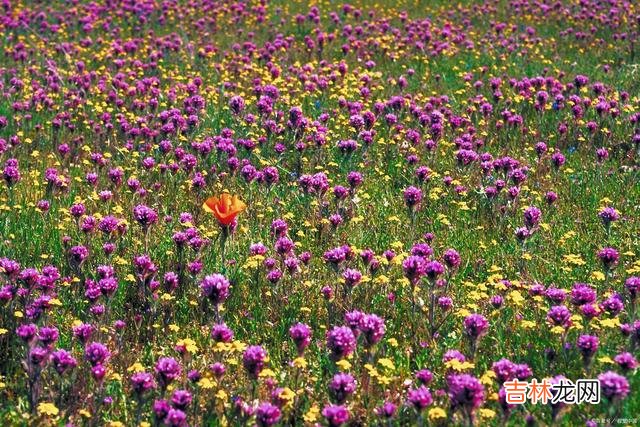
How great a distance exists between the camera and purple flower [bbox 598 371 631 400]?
3801 millimetres

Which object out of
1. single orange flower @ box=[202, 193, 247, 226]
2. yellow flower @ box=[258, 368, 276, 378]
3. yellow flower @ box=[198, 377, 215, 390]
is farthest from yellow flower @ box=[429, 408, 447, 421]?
single orange flower @ box=[202, 193, 247, 226]

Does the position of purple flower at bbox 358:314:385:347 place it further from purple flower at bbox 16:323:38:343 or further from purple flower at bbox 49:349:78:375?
purple flower at bbox 16:323:38:343

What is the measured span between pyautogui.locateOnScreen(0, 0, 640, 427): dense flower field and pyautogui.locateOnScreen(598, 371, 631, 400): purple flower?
0.04ft

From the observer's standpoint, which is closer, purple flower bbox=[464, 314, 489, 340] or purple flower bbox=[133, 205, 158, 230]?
purple flower bbox=[464, 314, 489, 340]

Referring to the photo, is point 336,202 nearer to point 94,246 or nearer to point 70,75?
point 94,246

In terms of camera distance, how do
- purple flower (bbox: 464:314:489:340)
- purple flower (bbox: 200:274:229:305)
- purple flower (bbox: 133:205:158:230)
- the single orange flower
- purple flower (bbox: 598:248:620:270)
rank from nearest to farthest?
purple flower (bbox: 464:314:489:340) < purple flower (bbox: 200:274:229:305) < purple flower (bbox: 598:248:620:270) < the single orange flower < purple flower (bbox: 133:205:158:230)

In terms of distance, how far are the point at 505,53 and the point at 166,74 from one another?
6342mm

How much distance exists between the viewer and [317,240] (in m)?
6.72

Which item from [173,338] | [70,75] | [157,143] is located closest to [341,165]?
[157,143]

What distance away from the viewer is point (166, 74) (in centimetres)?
1255

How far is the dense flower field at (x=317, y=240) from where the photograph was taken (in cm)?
435

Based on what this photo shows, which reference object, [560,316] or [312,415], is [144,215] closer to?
[312,415]

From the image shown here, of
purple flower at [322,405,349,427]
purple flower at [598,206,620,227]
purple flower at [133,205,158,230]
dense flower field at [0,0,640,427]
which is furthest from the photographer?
purple flower at [598,206,620,227]

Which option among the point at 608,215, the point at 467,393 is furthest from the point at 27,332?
the point at 608,215
